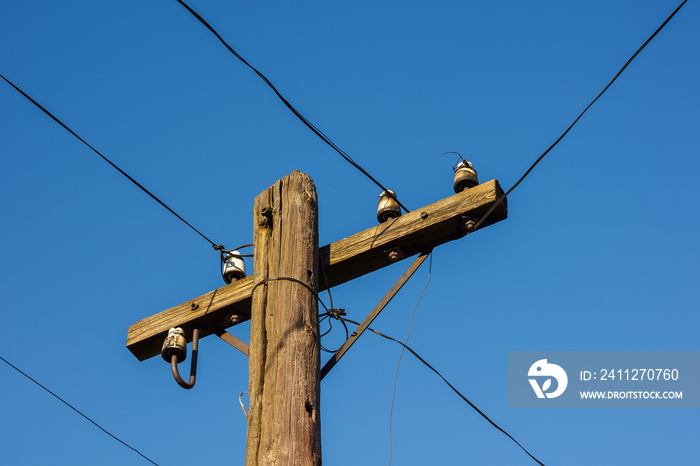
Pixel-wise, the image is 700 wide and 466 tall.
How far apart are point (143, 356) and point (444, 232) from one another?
212 cm

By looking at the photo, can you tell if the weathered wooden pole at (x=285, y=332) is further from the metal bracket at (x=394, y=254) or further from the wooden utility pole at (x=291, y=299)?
the metal bracket at (x=394, y=254)

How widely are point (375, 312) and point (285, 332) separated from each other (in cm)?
63

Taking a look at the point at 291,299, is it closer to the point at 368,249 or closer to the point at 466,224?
the point at 368,249

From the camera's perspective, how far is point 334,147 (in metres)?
5.21

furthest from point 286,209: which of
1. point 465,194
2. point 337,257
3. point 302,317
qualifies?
point 465,194

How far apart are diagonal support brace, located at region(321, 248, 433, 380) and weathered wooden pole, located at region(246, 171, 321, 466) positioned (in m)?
0.21

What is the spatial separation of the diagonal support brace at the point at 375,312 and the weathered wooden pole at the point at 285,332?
21cm

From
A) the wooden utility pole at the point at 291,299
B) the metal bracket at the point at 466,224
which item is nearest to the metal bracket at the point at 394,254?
the wooden utility pole at the point at 291,299

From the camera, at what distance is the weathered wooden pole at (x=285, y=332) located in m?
3.50

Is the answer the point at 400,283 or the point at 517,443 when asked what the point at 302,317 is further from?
the point at 517,443

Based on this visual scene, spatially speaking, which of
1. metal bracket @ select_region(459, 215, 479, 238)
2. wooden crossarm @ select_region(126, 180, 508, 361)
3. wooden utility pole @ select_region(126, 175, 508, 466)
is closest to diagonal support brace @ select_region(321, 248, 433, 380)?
wooden utility pole @ select_region(126, 175, 508, 466)

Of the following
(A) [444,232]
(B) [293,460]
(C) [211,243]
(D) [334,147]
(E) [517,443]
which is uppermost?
(D) [334,147]

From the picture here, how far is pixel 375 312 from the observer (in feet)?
14.1

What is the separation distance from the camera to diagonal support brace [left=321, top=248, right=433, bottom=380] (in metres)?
4.06
